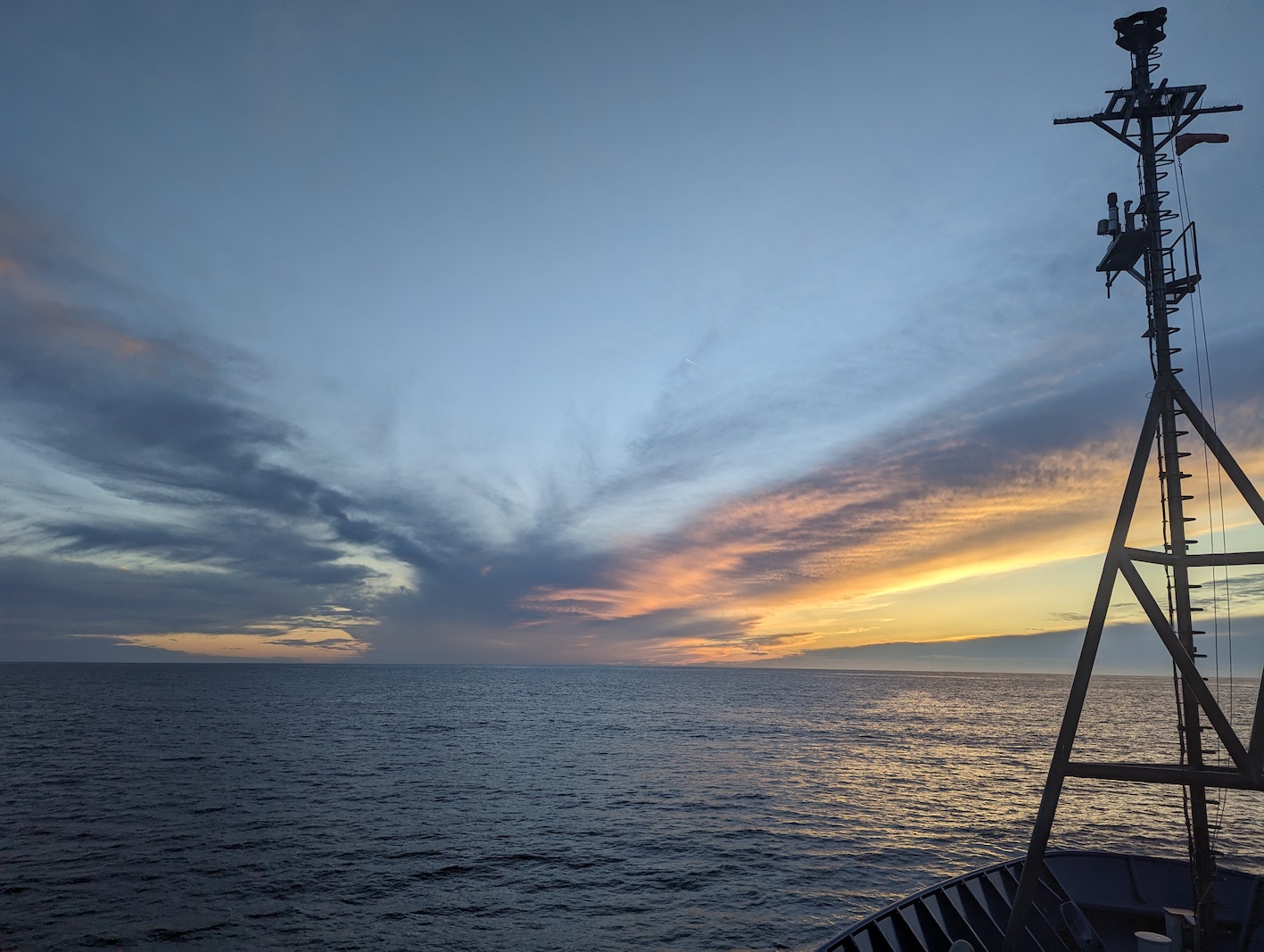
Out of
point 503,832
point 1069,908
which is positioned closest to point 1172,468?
point 1069,908

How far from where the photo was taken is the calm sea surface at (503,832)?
25.1 m

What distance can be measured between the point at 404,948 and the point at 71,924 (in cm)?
1226

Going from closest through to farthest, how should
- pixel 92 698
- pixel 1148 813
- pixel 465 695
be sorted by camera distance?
pixel 1148 813 < pixel 92 698 < pixel 465 695

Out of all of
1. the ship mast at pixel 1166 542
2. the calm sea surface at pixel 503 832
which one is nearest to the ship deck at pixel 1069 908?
the ship mast at pixel 1166 542

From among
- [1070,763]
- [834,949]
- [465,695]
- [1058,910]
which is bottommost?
[465,695]

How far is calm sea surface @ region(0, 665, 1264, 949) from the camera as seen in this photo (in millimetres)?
25109

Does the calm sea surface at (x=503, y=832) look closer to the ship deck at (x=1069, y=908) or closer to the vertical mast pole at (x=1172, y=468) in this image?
the ship deck at (x=1069, y=908)

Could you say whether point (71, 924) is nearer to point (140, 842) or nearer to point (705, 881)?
point (140, 842)

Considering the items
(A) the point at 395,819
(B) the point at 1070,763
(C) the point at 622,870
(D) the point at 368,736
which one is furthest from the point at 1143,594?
(D) the point at 368,736

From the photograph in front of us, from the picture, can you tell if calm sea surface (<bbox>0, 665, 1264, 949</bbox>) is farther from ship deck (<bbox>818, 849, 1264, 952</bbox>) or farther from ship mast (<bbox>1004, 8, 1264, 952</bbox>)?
ship mast (<bbox>1004, 8, 1264, 952</bbox>)

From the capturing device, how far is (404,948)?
22875 millimetres

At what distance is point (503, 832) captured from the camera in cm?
3784

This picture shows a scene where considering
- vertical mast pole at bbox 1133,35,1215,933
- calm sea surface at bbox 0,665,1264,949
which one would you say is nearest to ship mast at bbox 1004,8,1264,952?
vertical mast pole at bbox 1133,35,1215,933

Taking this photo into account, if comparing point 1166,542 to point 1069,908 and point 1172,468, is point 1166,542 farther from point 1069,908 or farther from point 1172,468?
point 1069,908
